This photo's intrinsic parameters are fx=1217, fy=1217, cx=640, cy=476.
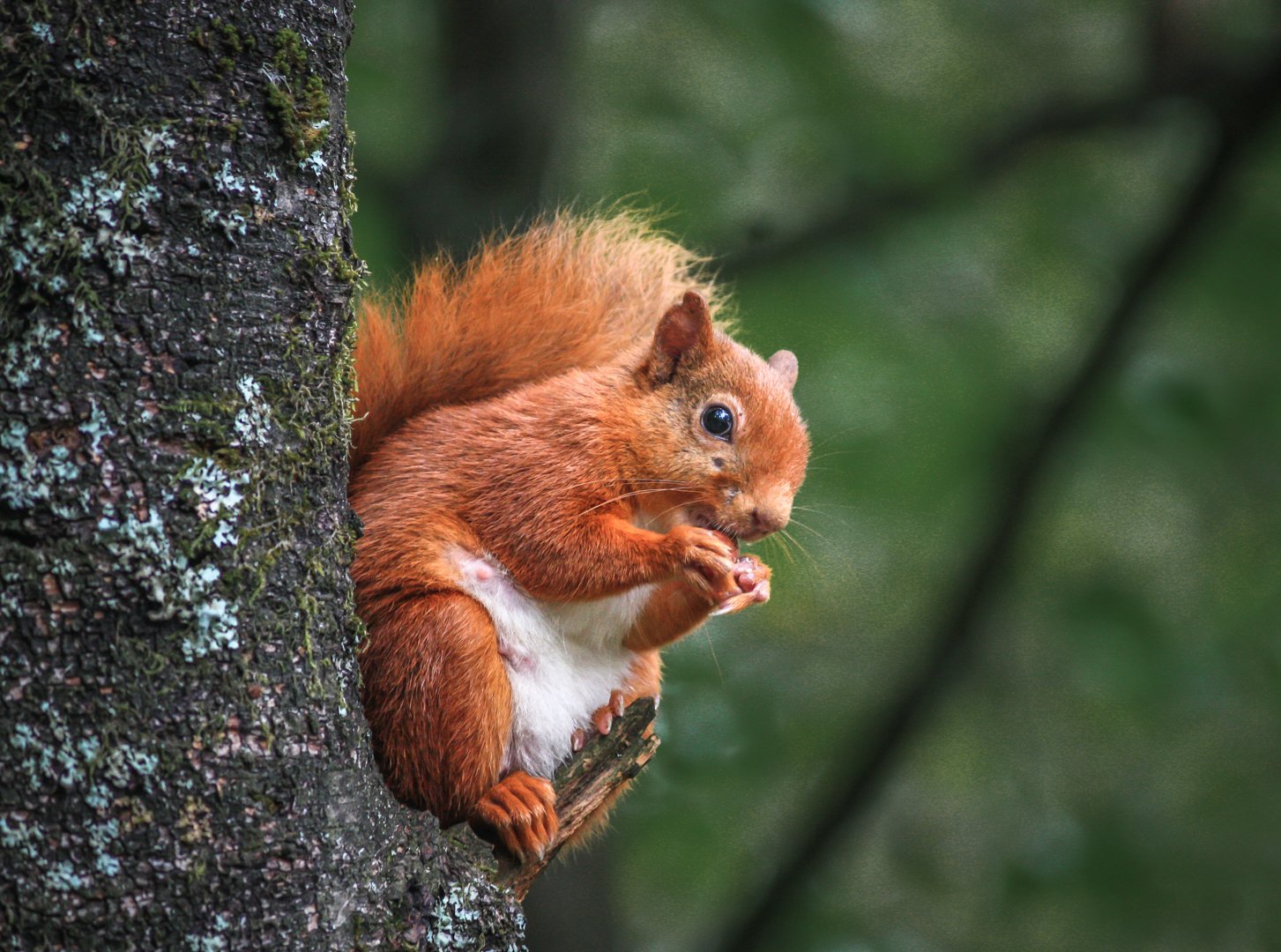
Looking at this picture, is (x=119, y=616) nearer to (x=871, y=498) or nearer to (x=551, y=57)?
(x=551, y=57)

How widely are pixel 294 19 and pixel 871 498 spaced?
2686mm

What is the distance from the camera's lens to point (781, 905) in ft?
11.5

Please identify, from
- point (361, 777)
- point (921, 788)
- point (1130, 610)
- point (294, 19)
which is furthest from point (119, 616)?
point (921, 788)

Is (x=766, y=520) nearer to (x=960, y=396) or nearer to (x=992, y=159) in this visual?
(x=960, y=396)

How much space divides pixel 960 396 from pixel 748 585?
2.26 meters

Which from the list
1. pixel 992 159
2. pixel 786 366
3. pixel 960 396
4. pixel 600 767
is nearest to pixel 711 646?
pixel 786 366

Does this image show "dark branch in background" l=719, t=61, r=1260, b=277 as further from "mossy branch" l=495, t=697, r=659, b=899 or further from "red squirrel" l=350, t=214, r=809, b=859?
"mossy branch" l=495, t=697, r=659, b=899

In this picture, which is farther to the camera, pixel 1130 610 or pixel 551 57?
pixel 1130 610

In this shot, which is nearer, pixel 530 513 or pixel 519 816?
pixel 519 816

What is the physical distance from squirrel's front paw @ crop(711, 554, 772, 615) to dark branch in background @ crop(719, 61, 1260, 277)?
6.43 feet

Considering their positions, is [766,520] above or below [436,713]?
above

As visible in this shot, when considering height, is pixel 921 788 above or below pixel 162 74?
above

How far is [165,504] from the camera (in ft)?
3.59

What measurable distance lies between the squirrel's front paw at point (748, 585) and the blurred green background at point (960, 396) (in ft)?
5.56
